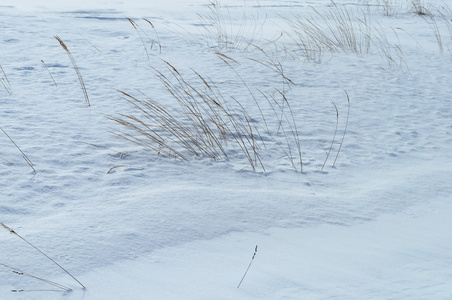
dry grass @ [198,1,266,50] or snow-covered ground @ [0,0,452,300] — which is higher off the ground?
dry grass @ [198,1,266,50]

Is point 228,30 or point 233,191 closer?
point 233,191

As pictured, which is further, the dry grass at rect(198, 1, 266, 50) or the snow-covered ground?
the dry grass at rect(198, 1, 266, 50)

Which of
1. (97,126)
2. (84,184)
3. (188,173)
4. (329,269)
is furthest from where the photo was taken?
(97,126)

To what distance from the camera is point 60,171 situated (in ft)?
6.16

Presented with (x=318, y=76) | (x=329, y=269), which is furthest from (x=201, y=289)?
(x=318, y=76)

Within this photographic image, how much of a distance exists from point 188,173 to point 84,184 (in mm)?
431

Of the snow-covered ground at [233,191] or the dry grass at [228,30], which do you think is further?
the dry grass at [228,30]

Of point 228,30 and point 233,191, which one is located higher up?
point 228,30

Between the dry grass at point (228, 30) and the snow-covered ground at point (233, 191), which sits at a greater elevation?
the dry grass at point (228, 30)

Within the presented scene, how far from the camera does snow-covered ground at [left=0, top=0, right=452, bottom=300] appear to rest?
127 cm

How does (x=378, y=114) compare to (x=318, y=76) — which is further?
(x=318, y=76)

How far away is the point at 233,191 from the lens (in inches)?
69.9

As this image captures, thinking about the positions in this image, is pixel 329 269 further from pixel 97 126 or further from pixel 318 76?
pixel 318 76

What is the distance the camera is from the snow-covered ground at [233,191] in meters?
1.27
